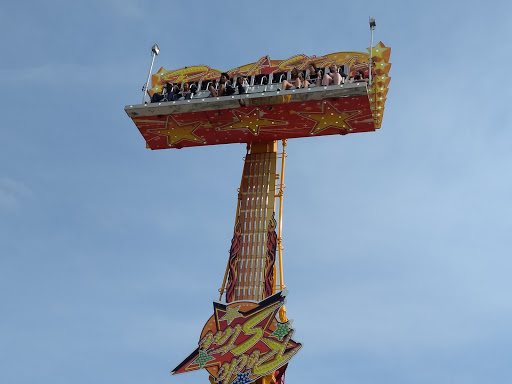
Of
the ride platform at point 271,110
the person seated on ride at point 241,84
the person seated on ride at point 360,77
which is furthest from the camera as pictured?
the person seated on ride at point 241,84

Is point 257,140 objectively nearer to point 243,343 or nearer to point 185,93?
point 185,93

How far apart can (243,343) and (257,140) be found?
26.7 feet

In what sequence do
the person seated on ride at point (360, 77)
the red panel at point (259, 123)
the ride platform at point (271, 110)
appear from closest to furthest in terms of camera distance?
1. the ride platform at point (271, 110)
2. the person seated on ride at point (360, 77)
3. the red panel at point (259, 123)

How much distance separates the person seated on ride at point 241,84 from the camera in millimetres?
26188

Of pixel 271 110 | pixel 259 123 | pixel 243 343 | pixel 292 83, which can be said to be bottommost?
pixel 243 343

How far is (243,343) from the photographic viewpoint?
23.4m

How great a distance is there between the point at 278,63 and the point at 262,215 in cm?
599

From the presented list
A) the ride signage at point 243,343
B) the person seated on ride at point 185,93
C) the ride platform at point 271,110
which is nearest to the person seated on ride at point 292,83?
the ride platform at point 271,110

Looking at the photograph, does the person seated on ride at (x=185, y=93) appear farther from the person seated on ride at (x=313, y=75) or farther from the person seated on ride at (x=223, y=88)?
the person seated on ride at (x=313, y=75)

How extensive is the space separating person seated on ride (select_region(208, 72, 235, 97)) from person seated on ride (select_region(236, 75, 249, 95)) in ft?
0.90

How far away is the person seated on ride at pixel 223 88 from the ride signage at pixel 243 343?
7486 mm

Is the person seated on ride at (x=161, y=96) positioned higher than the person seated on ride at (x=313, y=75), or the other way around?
the person seated on ride at (x=313, y=75)

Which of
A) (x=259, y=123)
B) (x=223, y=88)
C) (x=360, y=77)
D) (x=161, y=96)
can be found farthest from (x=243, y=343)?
(x=360, y=77)

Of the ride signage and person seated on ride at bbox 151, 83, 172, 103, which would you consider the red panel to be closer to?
person seated on ride at bbox 151, 83, 172, 103
